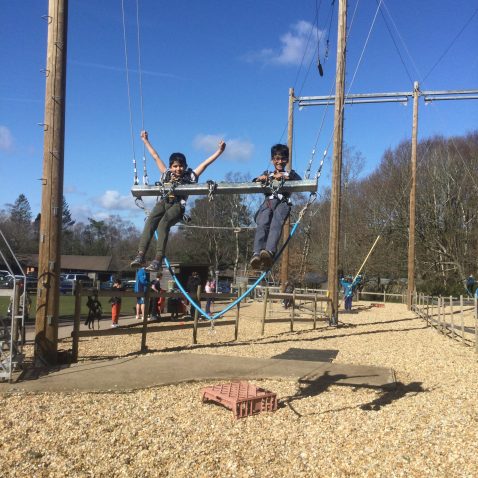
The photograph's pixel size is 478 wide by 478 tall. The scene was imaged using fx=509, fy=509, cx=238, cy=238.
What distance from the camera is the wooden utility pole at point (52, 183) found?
795cm

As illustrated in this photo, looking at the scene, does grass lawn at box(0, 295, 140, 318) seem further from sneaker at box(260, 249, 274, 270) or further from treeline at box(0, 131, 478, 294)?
sneaker at box(260, 249, 274, 270)

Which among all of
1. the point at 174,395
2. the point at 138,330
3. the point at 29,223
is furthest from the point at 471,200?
the point at 29,223

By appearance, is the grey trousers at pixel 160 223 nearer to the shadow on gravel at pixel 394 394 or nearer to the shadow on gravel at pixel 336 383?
the shadow on gravel at pixel 336 383

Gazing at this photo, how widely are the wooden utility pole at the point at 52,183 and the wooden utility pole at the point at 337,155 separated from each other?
335 inches

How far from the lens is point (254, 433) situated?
17.5 ft

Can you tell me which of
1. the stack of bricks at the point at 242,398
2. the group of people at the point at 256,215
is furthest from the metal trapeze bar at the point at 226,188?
the stack of bricks at the point at 242,398

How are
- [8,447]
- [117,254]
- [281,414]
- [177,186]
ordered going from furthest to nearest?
1. [117,254]
2. [281,414]
3. [177,186]
4. [8,447]

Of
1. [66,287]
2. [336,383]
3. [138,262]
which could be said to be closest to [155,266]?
[138,262]

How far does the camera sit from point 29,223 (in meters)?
77.3

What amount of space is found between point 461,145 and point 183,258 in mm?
A: 23289

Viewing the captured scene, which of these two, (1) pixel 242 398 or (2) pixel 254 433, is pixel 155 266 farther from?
(2) pixel 254 433

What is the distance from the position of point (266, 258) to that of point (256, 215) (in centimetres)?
59

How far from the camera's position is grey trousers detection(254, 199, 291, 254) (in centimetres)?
518

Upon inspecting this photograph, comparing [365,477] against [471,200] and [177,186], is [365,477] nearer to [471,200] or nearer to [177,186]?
[177,186]
